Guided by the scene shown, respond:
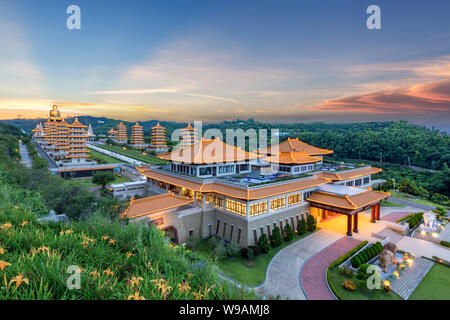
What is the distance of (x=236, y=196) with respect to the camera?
20562 millimetres

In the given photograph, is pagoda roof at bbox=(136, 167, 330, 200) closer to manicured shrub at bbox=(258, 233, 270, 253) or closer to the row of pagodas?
manicured shrub at bbox=(258, 233, 270, 253)

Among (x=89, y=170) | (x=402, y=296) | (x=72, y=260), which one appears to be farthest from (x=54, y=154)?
(x=402, y=296)

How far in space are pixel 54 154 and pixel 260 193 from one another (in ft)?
171

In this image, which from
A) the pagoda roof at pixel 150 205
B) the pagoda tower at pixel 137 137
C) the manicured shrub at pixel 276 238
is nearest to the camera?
the pagoda roof at pixel 150 205

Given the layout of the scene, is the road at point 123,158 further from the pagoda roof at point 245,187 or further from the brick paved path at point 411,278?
the brick paved path at point 411,278

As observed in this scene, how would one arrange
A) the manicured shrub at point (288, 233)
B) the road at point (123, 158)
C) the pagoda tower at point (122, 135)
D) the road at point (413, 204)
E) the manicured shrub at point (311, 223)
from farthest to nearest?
1. the pagoda tower at point (122, 135)
2. the road at point (123, 158)
3. the road at point (413, 204)
4. the manicured shrub at point (311, 223)
5. the manicured shrub at point (288, 233)

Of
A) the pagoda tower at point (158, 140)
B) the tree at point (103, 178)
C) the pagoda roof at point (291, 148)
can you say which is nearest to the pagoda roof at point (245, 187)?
the pagoda roof at point (291, 148)

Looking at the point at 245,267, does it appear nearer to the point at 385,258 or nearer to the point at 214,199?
the point at 214,199

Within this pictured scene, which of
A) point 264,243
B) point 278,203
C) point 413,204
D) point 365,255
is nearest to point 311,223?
point 278,203

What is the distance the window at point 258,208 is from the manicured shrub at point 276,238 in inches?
75.8

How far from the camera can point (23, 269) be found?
4.61m

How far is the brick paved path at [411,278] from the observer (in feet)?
53.2

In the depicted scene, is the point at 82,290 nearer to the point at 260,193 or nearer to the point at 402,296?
the point at 260,193

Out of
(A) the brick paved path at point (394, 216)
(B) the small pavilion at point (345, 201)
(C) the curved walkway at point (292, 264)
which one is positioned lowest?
(C) the curved walkway at point (292, 264)
